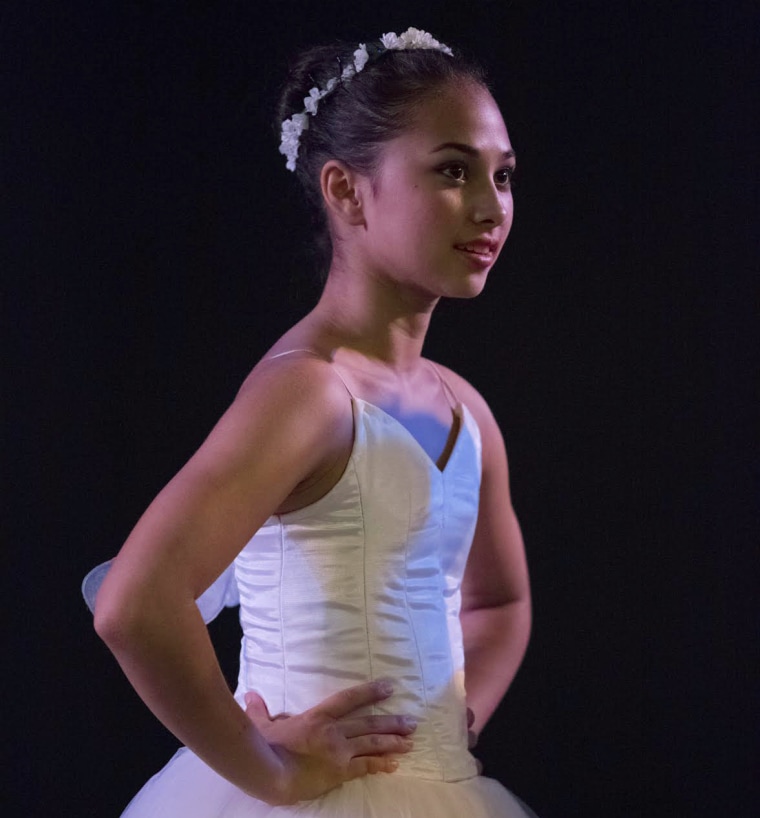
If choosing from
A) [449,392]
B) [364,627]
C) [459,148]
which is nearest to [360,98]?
[459,148]

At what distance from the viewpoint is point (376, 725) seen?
4.40 ft

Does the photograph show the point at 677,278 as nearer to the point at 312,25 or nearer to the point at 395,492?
the point at 312,25

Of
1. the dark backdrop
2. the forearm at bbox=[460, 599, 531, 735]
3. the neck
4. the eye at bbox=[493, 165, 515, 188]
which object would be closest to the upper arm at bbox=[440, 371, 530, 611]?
the forearm at bbox=[460, 599, 531, 735]

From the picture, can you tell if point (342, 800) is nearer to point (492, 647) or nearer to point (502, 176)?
point (492, 647)

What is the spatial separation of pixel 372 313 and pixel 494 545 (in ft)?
1.49

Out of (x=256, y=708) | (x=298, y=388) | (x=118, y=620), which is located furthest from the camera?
(x=256, y=708)

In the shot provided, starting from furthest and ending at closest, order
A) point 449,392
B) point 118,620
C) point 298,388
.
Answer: point 449,392 < point 298,388 < point 118,620

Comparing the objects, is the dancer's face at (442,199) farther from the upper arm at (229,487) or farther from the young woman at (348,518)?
the upper arm at (229,487)

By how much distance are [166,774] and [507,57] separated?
4.92ft

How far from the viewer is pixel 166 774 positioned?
145 centimetres

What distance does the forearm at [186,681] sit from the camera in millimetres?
1188

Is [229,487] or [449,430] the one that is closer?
[229,487]

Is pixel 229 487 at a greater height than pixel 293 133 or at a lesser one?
lesser

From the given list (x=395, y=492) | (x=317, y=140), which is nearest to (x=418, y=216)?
(x=317, y=140)
